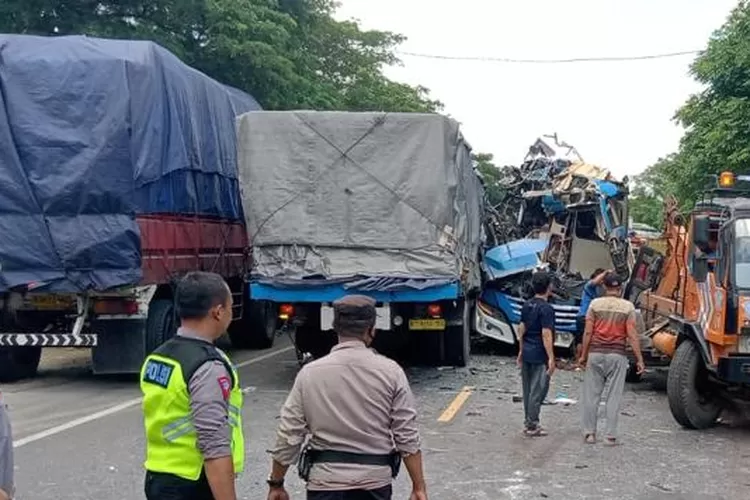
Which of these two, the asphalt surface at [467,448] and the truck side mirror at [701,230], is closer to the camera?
the asphalt surface at [467,448]

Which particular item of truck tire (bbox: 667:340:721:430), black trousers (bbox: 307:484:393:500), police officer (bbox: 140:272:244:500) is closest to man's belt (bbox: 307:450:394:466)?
black trousers (bbox: 307:484:393:500)

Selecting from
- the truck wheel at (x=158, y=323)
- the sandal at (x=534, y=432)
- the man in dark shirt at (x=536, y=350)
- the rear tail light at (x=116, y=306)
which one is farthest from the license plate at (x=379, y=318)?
the sandal at (x=534, y=432)

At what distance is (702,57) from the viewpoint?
22.8 meters

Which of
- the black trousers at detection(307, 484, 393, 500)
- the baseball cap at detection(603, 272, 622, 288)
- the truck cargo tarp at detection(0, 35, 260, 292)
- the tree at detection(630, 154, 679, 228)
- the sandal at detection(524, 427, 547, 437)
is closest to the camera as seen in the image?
the black trousers at detection(307, 484, 393, 500)

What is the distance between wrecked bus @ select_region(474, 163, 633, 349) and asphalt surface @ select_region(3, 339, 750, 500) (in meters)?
2.52

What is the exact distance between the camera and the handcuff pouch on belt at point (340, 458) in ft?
12.7

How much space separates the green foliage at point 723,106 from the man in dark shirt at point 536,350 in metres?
11.9

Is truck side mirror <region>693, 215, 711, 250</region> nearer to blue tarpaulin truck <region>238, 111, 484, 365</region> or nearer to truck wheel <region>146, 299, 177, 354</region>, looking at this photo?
blue tarpaulin truck <region>238, 111, 484, 365</region>

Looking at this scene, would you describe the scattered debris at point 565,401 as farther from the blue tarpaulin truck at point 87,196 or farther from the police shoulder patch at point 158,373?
the police shoulder patch at point 158,373

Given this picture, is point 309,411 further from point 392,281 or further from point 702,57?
point 702,57

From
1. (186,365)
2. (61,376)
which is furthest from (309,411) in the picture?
(61,376)

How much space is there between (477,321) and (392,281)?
4.15 m

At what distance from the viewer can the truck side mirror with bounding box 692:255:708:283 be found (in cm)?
924

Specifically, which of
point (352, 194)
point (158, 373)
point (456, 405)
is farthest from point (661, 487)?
point (352, 194)
